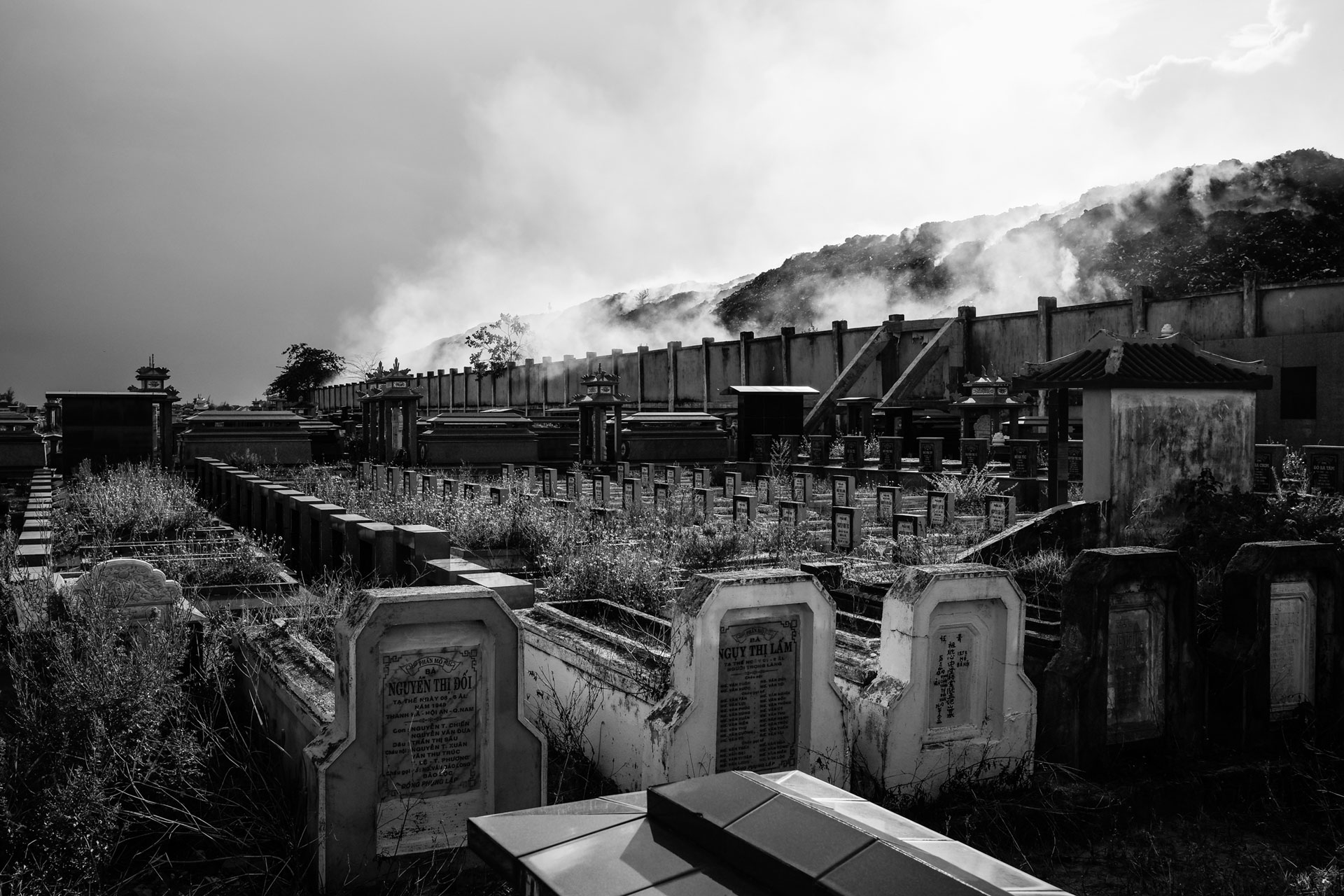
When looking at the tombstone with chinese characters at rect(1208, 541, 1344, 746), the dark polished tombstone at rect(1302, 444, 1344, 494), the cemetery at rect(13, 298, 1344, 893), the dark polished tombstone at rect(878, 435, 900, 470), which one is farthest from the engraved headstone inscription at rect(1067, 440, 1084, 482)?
the tombstone with chinese characters at rect(1208, 541, 1344, 746)

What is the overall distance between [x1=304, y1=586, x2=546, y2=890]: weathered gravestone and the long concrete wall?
25871mm

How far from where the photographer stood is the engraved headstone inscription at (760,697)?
16.1ft

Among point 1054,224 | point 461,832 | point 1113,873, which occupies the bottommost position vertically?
point 1113,873

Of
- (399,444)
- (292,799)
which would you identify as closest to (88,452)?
(399,444)

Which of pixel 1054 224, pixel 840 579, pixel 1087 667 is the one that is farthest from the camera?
pixel 1054 224

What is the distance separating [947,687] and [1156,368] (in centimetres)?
631

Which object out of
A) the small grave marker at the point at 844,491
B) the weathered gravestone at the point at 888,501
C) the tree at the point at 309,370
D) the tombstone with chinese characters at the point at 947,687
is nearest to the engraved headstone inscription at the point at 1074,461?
the weathered gravestone at the point at 888,501

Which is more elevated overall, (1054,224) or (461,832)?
(1054,224)

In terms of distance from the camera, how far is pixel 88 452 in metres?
24.7

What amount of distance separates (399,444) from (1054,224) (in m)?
81.7

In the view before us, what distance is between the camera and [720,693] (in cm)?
491

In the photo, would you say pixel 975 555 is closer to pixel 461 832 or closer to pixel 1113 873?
pixel 1113 873

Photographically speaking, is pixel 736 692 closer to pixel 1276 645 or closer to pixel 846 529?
pixel 1276 645

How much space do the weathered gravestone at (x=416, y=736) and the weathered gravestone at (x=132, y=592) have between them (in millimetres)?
2387
